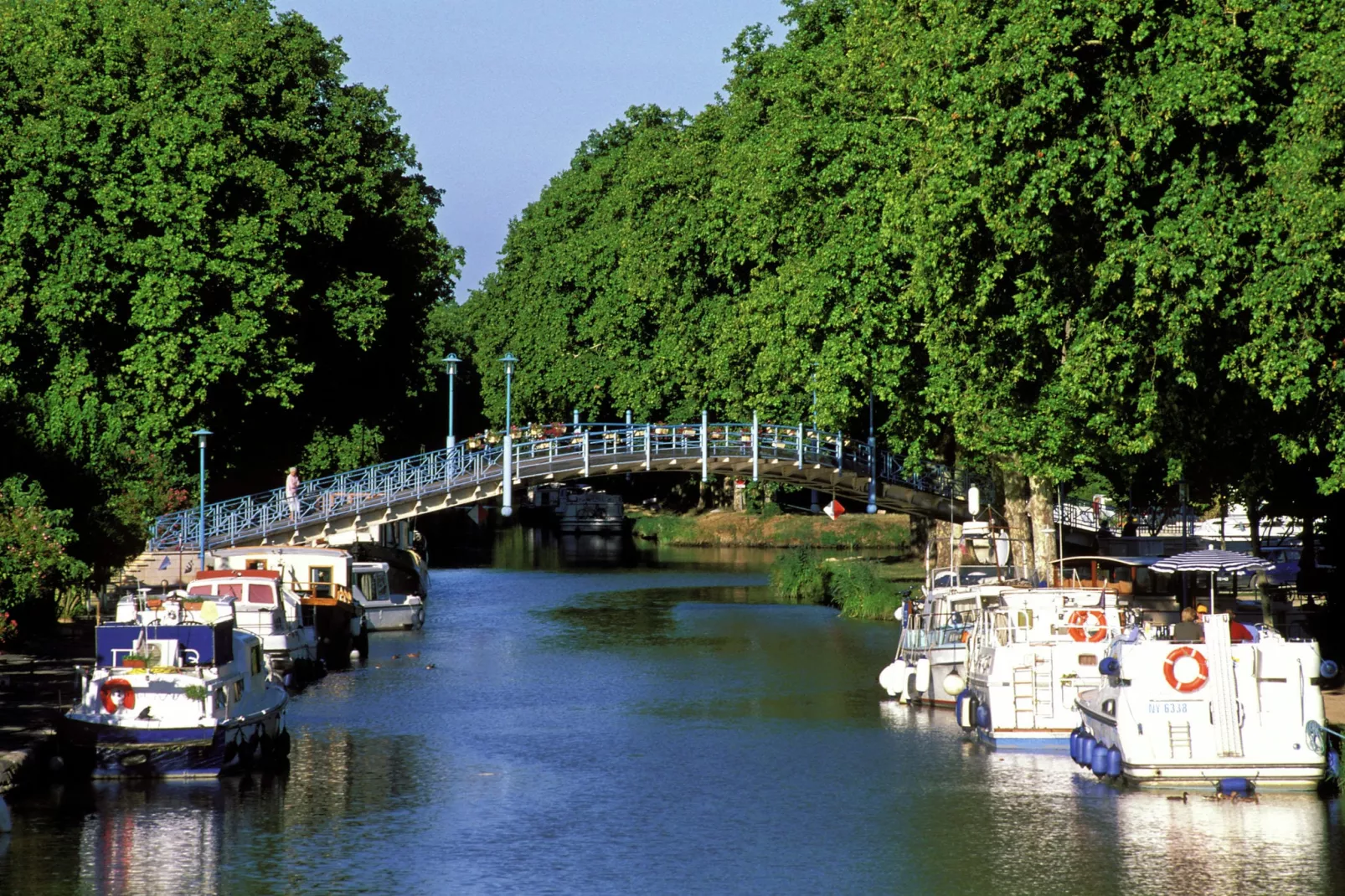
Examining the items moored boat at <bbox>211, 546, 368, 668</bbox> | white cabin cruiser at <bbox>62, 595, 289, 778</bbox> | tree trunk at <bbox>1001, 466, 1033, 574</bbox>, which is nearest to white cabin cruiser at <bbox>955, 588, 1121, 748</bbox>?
white cabin cruiser at <bbox>62, 595, 289, 778</bbox>

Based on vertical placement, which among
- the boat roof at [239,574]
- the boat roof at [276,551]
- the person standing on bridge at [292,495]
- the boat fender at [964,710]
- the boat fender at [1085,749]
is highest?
the person standing on bridge at [292,495]

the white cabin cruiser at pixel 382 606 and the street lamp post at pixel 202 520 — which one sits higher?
the street lamp post at pixel 202 520

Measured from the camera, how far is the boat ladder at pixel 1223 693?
25.7m

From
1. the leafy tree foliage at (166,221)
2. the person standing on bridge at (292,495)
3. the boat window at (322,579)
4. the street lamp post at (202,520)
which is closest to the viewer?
the boat window at (322,579)

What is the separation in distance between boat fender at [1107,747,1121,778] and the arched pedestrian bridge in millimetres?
28209

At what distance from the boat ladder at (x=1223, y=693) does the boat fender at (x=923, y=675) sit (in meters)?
10.5

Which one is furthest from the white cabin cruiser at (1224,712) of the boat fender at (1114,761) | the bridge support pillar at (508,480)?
the bridge support pillar at (508,480)

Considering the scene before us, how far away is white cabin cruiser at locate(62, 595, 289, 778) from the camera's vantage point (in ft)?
89.2

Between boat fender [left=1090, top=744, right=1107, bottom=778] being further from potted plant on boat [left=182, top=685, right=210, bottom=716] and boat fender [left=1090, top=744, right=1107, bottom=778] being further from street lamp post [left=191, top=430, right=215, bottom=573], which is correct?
street lamp post [left=191, top=430, right=215, bottom=573]

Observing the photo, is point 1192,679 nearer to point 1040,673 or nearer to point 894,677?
point 1040,673

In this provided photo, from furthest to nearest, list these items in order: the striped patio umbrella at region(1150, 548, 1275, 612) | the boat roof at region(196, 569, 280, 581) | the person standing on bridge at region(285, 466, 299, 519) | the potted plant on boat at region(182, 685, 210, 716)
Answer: the person standing on bridge at region(285, 466, 299, 519), the boat roof at region(196, 569, 280, 581), the striped patio umbrella at region(1150, 548, 1275, 612), the potted plant on boat at region(182, 685, 210, 716)

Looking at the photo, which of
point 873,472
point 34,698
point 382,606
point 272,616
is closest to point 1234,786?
point 34,698

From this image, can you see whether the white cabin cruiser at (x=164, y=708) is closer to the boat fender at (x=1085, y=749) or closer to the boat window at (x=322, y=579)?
the boat fender at (x=1085, y=749)

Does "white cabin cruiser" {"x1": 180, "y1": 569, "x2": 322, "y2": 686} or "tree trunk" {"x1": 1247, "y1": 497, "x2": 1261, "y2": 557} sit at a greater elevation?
"tree trunk" {"x1": 1247, "y1": 497, "x2": 1261, "y2": 557}
